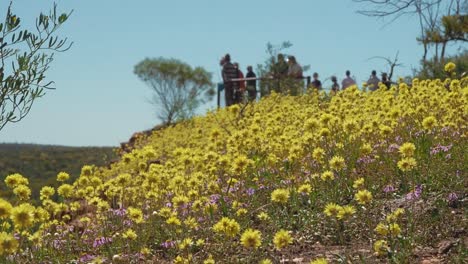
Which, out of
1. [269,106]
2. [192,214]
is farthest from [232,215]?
[269,106]

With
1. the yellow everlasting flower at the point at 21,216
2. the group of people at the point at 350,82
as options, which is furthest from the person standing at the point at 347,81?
the yellow everlasting flower at the point at 21,216

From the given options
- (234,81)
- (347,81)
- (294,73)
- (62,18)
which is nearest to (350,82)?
(347,81)

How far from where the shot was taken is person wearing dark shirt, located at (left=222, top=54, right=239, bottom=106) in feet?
68.5

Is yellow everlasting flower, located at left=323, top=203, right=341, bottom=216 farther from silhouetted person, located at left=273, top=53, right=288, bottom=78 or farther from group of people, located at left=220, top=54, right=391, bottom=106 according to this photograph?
silhouetted person, located at left=273, top=53, right=288, bottom=78

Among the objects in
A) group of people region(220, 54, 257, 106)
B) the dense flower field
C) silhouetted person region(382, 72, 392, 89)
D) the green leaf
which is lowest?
the dense flower field

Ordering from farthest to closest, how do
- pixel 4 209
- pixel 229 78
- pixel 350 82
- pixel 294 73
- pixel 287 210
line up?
1. pixel 229 78
2. pixel 294 73
3. pixel 350 82
4. pixel 287 210
5. pixel 4 209

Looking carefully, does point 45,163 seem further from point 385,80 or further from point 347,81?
point 385,80

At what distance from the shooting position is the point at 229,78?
2105 centimetres

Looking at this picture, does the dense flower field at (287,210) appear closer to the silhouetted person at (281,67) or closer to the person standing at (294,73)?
the person standing at (294,73)

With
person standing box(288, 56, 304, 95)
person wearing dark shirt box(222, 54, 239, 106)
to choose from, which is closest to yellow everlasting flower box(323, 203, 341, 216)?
person standing box(288, 56, 304, 95)

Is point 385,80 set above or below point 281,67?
below

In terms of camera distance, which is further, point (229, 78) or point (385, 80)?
point (229, 78)

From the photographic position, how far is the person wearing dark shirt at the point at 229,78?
2088 centimetres

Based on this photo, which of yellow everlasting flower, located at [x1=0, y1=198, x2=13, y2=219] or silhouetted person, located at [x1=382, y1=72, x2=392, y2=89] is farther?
silhouetted person, located at [x1=382, y1=72, x2=392, y2=89]
